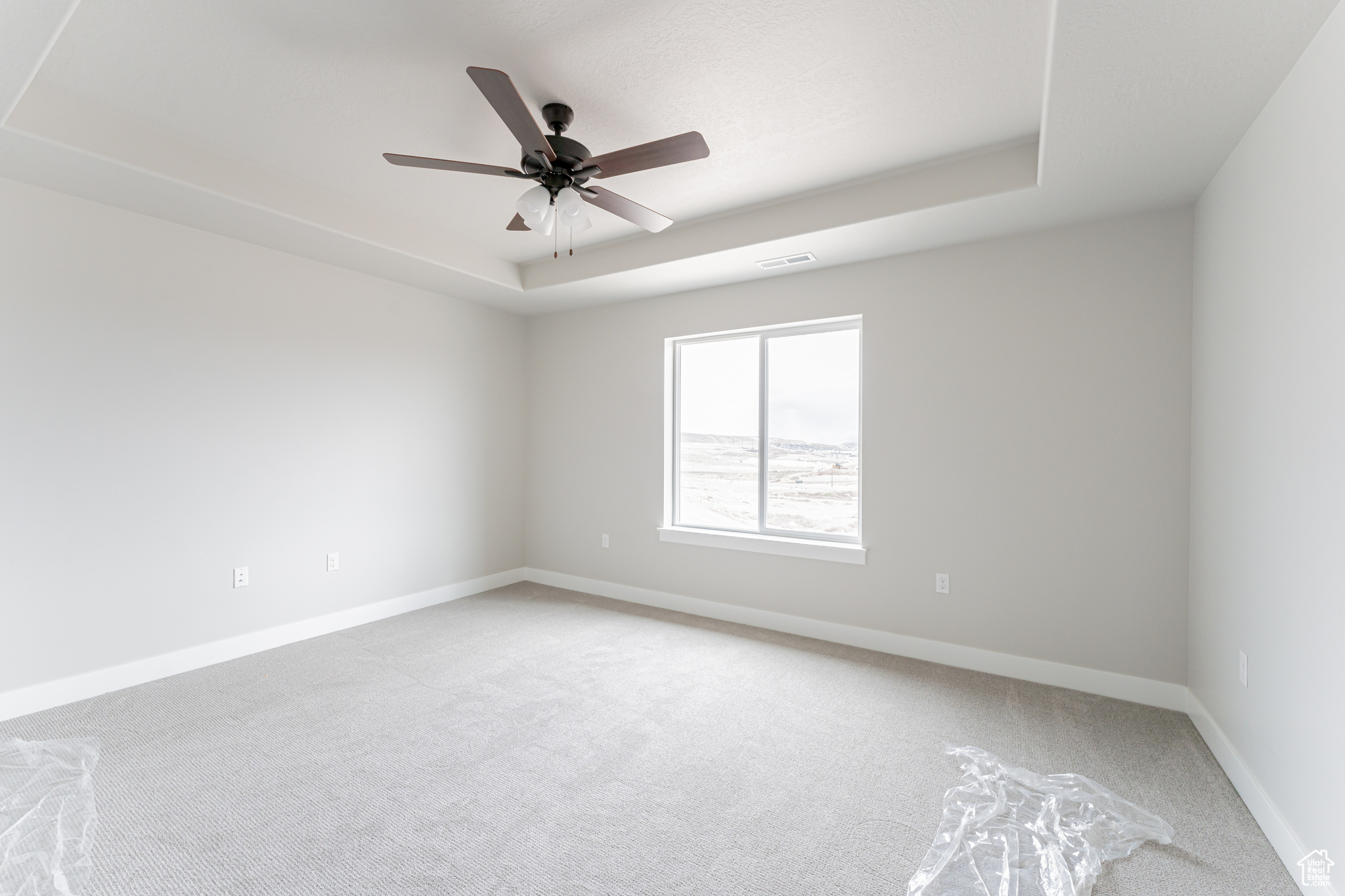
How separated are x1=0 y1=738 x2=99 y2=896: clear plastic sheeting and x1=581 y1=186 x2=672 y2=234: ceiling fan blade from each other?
2815 millimetres

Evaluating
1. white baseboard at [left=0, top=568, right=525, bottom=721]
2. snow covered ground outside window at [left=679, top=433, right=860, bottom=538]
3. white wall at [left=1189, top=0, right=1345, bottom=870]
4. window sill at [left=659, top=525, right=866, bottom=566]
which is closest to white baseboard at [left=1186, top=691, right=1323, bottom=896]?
white wall at [left=1189, top=0, right=1345, bottom=870]

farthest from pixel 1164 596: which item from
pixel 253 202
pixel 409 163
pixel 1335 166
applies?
pixel 253 202

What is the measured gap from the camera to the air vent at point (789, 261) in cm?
360

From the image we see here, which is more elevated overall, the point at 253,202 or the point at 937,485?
the point at 253,202

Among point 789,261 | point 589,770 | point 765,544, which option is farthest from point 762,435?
point 589,770

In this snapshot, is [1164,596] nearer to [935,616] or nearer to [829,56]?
[935,616]

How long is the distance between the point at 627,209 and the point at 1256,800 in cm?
322

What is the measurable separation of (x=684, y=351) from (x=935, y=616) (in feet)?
8.59

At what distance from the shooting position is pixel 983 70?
2.13 meters

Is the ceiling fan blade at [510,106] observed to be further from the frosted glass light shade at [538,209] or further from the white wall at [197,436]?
the white wall at [197,436]

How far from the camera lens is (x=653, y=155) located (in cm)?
215

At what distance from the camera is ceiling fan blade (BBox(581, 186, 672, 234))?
249cm

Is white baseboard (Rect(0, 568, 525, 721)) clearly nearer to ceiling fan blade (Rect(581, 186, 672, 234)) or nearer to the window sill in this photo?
the window sill

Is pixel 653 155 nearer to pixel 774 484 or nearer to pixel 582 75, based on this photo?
pixel 582 75
